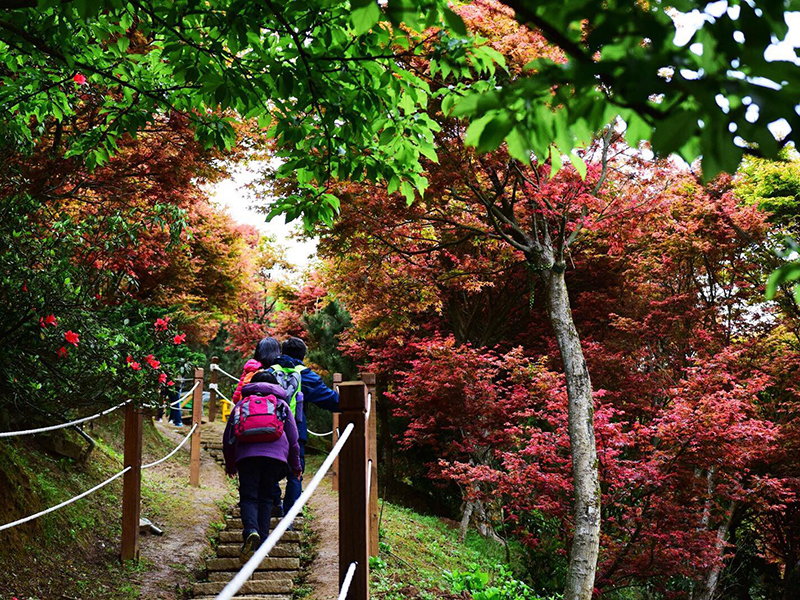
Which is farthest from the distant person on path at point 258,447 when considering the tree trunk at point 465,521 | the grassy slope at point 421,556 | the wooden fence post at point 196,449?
the tree trunk at point 465,521

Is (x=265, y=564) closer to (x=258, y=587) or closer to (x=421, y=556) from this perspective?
(x=258, y=587)

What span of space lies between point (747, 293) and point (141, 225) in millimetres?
8783

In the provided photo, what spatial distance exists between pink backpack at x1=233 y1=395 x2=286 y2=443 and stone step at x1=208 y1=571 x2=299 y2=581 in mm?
1517

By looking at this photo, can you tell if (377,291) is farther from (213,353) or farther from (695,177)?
(213,353)

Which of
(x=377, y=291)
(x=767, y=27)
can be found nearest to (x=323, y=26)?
(x=767, y=27)

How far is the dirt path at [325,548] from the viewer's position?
518cm

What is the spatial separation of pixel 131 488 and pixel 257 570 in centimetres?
127

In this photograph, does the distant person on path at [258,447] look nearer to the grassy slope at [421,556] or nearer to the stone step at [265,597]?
the stone step at [265,597]

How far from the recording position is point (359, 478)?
254 cm

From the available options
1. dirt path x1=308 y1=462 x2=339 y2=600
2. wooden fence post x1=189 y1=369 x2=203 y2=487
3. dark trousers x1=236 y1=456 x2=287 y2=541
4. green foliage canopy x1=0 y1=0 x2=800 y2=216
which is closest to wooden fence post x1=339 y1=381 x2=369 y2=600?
green foliage canopy x1=0 y1=0 x2=800 y2=216

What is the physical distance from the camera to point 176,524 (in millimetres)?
6504

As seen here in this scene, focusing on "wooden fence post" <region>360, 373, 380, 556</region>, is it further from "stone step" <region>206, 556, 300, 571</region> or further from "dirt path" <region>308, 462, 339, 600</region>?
"stone step" <region>206, 556, 300, 571</region>

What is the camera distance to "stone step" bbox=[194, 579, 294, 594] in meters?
5.11

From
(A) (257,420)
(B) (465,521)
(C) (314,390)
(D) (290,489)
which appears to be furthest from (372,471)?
(B) (465,521)
